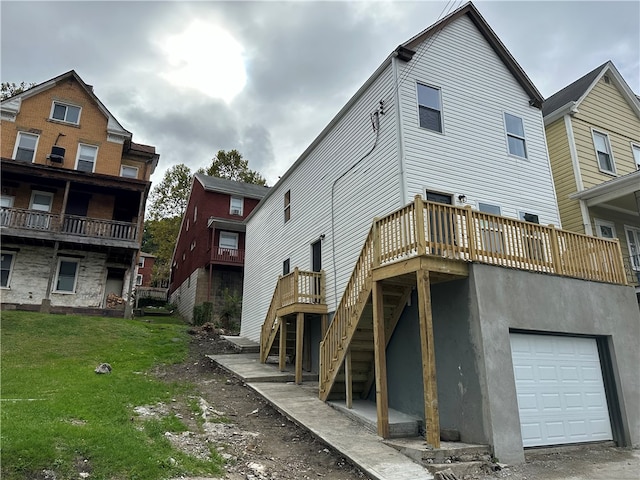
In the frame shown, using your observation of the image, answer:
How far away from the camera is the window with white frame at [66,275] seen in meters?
19.4

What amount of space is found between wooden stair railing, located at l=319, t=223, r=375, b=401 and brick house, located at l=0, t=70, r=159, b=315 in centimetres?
1299

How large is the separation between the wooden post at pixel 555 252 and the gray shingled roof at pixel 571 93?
847 centimetres

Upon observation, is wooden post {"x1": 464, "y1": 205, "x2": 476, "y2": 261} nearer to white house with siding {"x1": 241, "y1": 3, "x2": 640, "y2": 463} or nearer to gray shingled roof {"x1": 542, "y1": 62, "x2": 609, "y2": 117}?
white house with siding {"x1": 241, "y1": 3, "x2": 640, "y2": 463}

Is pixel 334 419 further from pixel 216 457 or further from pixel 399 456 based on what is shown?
pixel 216 457

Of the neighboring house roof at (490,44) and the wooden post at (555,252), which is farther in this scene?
the neighboring house roof at (490,44)

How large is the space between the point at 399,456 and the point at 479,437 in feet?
4.93

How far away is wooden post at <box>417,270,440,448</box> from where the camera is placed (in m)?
6.87

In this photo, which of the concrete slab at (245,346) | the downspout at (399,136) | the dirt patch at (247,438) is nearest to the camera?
the dirt patch at (247,438)

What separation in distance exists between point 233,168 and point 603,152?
31.1 metres

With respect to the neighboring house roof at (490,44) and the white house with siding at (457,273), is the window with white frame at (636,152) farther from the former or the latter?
the white house with siding at (457,273)

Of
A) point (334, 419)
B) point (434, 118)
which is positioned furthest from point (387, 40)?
point (334, 419)

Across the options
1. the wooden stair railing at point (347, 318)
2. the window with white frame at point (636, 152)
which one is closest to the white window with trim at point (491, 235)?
the wooden stair railing at point (347, 318)

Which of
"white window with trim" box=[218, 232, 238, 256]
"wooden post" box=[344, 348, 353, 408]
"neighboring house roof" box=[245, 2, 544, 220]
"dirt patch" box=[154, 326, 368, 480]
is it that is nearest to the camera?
"dirt patch" box=[154, 326, 368, 480]

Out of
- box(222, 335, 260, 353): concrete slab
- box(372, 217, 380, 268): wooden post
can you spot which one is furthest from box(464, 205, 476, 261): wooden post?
box(222, 335, 260, 353): concrete slab
